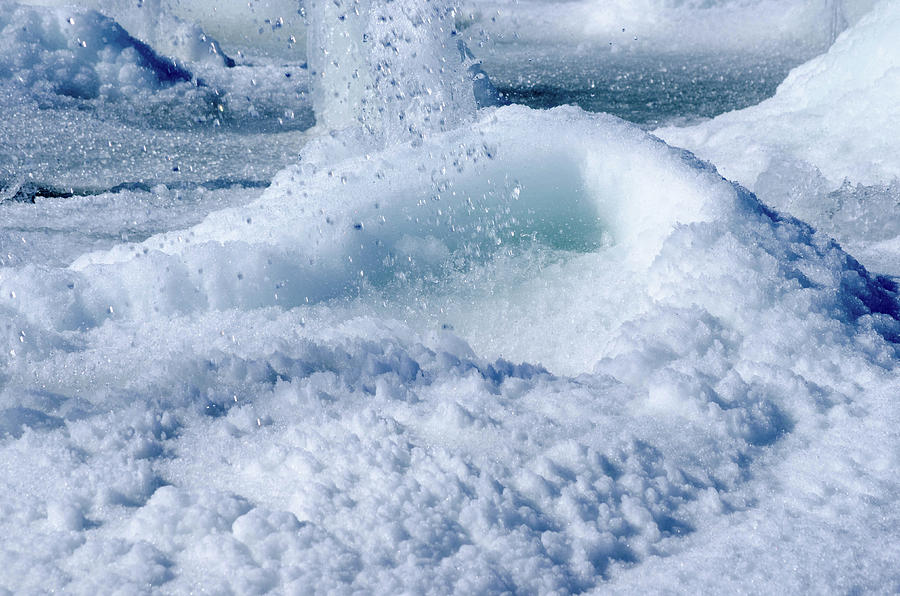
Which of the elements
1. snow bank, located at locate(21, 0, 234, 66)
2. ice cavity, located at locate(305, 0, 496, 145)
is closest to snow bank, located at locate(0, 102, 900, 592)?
ice cavity, located at locate(305, 0, 496, 145)

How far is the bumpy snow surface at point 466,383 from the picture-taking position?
149cm

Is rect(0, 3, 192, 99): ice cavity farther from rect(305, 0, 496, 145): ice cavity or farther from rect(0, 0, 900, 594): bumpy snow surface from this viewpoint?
rect(0, 0, 900, 594): bumpy snow surface

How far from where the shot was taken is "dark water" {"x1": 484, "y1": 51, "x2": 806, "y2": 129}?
6508mm

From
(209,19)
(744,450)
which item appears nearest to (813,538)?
(744,450)

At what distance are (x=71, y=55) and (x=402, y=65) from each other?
7.99ft

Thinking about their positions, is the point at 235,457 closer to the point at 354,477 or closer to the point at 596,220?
the point at 354,477

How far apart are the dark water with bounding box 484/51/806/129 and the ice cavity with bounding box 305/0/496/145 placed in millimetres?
1631

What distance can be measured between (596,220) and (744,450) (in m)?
1.12

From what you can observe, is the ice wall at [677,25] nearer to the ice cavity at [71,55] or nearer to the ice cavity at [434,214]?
the ice cavity at [71,55]

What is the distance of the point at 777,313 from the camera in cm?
215

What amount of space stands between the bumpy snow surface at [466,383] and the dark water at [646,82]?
271 centimetres

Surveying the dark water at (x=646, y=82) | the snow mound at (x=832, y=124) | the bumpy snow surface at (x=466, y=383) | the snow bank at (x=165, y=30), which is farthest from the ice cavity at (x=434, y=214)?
the snow bank at (x=165, y=30)

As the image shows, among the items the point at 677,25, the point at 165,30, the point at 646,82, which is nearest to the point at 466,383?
the point at 646,82

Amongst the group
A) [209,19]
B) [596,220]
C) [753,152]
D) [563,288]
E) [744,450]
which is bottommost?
[744,450]
